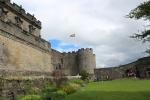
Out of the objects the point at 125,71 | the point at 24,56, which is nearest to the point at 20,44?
the point at 24,56

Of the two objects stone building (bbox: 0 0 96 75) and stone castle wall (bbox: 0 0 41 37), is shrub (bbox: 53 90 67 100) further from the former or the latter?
stone castle wall (bbox: 0 0 41 37)

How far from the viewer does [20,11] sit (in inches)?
1802

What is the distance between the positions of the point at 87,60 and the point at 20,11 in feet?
83.7

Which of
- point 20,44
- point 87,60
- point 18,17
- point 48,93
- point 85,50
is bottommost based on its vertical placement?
point 48,93

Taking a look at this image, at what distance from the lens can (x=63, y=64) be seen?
234 feet

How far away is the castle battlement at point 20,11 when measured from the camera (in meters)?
41.3

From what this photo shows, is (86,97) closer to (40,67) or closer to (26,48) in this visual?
(26,48)

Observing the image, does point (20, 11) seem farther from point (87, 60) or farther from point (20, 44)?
point (87, 60)

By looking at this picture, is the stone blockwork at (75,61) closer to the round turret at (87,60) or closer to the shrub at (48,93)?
the round turret at (87,60)

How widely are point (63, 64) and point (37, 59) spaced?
99.7 feet

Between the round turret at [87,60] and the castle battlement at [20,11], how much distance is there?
1736 centimetres

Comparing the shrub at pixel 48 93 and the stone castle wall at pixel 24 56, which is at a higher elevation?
the stone castle wall at pixel 24 56

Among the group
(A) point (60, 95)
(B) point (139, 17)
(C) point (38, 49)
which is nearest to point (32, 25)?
(C) point (38, 49)

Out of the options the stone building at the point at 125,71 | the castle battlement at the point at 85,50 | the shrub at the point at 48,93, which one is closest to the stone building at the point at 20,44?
the shrub at the point at 48,93
